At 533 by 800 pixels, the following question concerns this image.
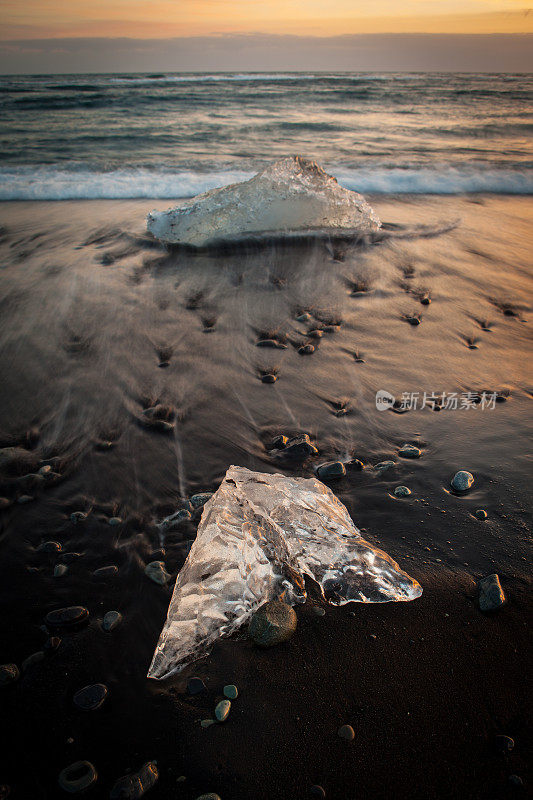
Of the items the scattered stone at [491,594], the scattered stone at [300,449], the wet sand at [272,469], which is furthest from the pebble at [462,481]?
the scattered stone at [300,449]

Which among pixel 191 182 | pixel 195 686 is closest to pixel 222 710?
pixel 195 686

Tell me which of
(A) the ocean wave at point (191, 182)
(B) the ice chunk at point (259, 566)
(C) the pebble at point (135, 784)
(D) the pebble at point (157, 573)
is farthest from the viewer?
(A) the ocean wave at point (191, 182)

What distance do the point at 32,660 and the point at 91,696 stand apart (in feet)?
0.87

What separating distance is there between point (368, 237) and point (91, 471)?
14.0 feet

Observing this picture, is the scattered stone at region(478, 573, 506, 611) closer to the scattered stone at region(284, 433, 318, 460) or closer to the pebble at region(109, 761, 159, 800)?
the scattered stone at region(284, 433, 318, 460)

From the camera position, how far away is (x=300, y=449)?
2.28m

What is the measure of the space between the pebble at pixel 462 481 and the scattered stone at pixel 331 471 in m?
0.55

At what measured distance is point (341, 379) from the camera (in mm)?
2867

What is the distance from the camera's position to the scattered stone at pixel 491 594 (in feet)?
5.02

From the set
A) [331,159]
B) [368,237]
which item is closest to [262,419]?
[368,237]

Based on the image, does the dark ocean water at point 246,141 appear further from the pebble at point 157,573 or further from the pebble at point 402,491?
the pebble at point 157,573

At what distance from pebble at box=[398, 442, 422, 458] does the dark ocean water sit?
680 centimetres

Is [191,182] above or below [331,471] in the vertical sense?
above

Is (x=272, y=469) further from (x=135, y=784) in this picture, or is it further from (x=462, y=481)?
(x=135, y=784)
